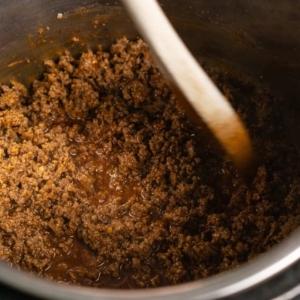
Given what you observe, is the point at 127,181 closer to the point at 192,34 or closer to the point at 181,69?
the point at 181,69

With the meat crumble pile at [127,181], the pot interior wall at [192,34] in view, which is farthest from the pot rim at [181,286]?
the pot interior wall at [192,34]

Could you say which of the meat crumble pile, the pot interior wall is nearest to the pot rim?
the meat crumble pile

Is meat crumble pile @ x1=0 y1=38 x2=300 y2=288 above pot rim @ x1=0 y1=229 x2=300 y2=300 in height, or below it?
below

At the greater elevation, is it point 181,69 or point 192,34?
point 181,69

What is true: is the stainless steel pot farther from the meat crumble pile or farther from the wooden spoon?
the wooden spoon

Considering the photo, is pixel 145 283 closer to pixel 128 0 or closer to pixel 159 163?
pixel 159 163

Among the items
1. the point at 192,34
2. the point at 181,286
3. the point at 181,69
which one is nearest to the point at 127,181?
the point at 181,69

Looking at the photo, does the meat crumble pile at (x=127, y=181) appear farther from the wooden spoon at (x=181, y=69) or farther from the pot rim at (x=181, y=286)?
the pot rim at (x=181, y=286)
